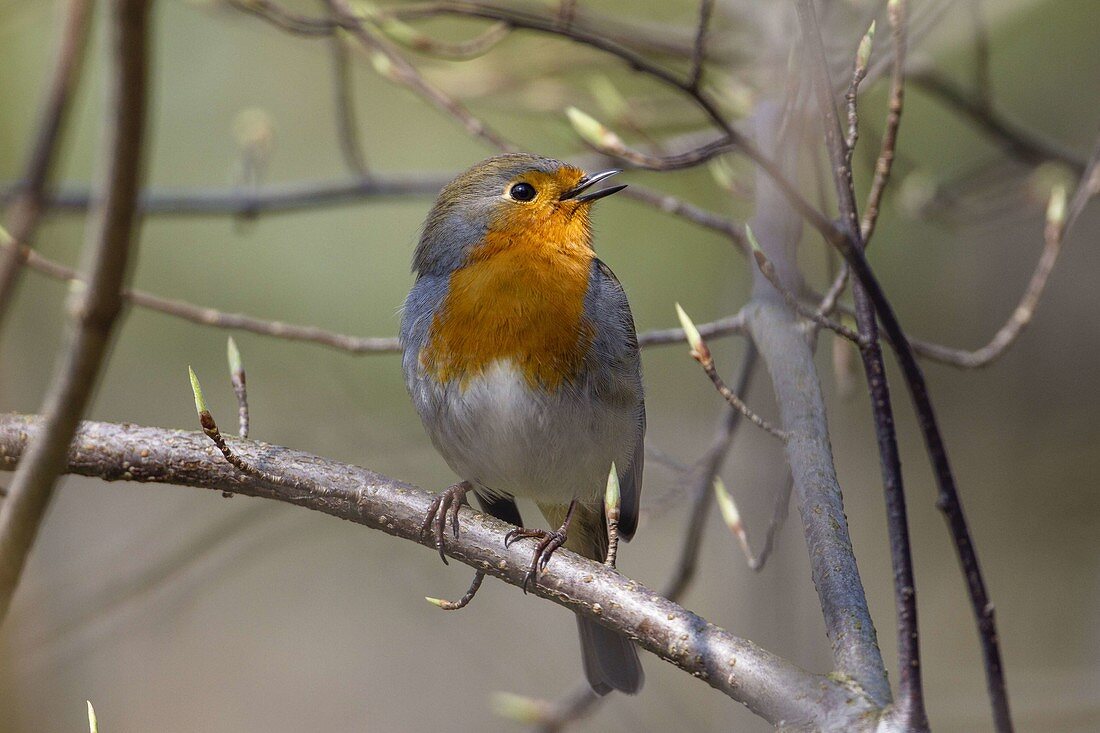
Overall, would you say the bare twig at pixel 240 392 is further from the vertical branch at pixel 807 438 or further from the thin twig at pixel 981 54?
the thin twig at pixel 981 54

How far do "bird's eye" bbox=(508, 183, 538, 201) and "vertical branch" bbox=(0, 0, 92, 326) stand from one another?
8.59 feet

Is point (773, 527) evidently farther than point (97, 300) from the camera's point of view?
Yes

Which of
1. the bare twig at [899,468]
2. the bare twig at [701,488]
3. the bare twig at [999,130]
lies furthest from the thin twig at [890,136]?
the bare twig at [999,130]

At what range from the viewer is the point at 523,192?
3.79m

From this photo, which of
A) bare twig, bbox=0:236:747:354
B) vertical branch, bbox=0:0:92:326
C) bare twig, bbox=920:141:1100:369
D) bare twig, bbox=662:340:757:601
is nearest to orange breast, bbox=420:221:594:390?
bare twig, bbox=0:236:747:354

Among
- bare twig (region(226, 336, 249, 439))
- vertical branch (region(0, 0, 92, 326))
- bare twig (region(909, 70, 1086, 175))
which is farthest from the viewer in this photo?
bare twig (region(909, 70, 1086, 175))

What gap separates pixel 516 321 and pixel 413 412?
3808 millimetres

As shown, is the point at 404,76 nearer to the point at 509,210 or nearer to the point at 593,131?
the point at 509,210

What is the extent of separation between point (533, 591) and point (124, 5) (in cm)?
168

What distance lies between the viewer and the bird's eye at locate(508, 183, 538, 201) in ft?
12.4

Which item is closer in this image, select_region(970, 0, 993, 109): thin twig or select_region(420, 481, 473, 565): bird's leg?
select_region(420, 481, 473, 565): bird's leg

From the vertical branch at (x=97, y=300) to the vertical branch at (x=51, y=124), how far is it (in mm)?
44

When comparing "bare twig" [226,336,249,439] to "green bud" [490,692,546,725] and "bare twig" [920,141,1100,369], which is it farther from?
"bare twig" [920,141,1100,369]

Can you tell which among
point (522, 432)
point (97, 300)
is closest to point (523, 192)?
point (522, 432)
